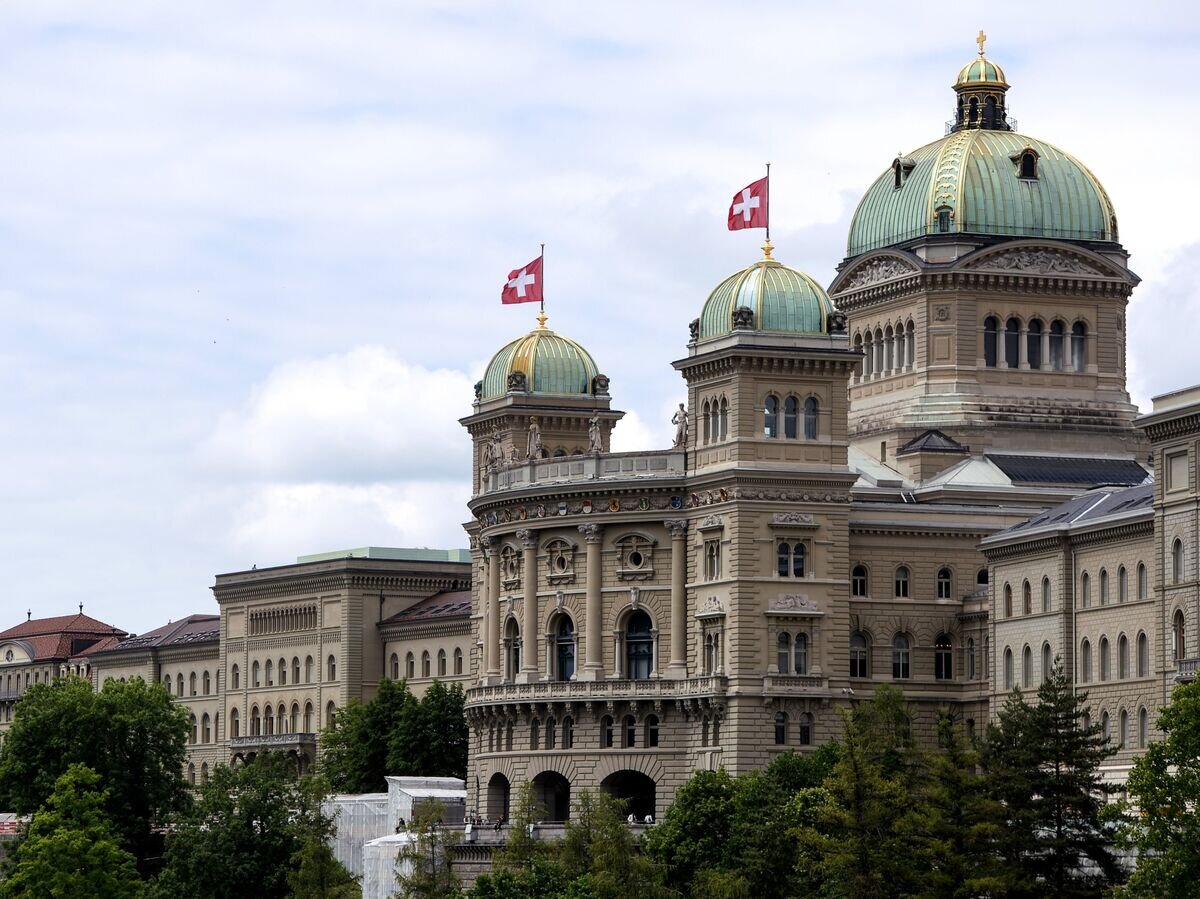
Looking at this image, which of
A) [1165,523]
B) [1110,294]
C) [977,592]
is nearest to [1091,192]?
[1110,294]

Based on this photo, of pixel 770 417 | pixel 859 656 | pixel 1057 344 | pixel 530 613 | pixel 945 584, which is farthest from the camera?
pixel 1057 344

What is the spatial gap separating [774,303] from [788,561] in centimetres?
1341

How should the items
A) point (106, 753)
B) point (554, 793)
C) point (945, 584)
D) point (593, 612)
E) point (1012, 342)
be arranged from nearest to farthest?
point (945, 584)
point (593, 612)
point (554, 793)
point (1012, 342)
point (106, 753)

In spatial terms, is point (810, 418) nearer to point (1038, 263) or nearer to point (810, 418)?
point (810, 418)

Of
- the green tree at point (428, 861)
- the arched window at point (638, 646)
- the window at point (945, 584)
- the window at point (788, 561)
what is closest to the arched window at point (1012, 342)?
the window at point (945, 584)

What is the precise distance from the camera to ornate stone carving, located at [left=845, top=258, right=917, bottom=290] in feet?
627

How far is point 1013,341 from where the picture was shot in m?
190

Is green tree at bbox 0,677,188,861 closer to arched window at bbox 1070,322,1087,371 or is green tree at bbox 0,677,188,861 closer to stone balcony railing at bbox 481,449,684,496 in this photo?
stone balcony railing at bbox 481,449,684,496

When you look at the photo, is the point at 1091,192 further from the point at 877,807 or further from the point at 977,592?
the point at 877,807

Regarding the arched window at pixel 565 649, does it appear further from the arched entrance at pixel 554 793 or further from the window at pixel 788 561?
the window at pixel 788 561

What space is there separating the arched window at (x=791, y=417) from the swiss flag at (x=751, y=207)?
9508mm

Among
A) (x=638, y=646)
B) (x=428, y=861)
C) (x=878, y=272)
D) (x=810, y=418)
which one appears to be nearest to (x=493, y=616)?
(x=638, y=646)

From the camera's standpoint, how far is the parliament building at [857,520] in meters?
169

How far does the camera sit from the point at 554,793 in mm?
181750
